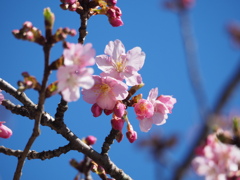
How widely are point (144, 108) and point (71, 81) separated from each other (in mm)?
567

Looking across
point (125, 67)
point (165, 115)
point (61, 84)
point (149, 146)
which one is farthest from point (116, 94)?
point (149, 146)

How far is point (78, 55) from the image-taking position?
4.30 feet

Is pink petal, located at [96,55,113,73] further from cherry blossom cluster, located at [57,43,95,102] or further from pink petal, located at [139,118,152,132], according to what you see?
cherry blossom cluster, located at [57,43,95,102]

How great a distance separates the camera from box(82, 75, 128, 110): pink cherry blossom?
1.67 meters

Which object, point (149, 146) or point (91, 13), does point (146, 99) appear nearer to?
point (91, 13)

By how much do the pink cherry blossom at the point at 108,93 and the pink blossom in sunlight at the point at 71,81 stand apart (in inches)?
14.5

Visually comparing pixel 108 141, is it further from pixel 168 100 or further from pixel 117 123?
pixel 168 100

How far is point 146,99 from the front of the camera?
1.82 meters

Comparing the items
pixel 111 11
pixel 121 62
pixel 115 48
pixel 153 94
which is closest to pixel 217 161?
pixel 153 94

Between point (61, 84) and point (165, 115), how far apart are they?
0.75 meters

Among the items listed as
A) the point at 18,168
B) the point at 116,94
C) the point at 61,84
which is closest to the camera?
the point at 61,84

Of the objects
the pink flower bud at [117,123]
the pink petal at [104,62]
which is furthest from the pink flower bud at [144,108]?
the pink petal at [104,62]

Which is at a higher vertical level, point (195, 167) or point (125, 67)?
point (125, 67)

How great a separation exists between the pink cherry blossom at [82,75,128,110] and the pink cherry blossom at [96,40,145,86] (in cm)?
8
